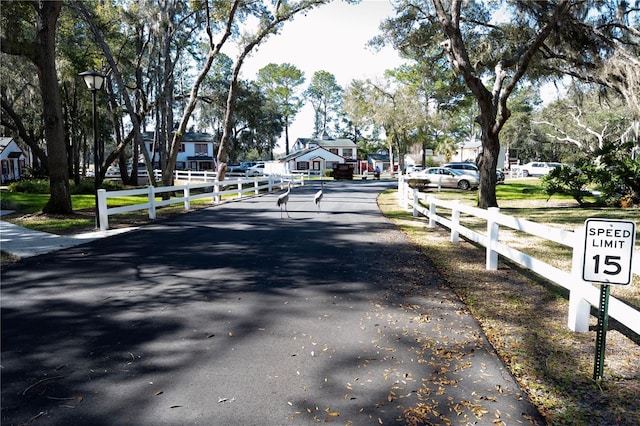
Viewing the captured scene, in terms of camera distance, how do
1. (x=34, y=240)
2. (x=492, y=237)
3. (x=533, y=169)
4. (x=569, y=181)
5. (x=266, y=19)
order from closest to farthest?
1. (x=492, y=237)
2. (x=34, y=240)
3. (x=569, y=181)
4. (x=266, y=19)
5. (x=533, y=169)

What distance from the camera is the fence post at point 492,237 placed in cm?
725

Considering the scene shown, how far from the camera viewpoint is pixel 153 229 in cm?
1189

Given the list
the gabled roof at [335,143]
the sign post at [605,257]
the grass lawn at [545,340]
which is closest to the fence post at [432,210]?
the grass lawn at [545,340]

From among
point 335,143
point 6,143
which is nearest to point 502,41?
point 6,143

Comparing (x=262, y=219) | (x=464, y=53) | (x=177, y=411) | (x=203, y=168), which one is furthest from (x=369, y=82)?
(x=177, y=411)

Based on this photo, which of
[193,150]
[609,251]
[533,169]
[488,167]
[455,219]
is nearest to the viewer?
[609,251]

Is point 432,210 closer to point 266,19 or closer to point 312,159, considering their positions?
point 266,19

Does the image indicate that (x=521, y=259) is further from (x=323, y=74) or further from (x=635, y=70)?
(x=323, y=74)

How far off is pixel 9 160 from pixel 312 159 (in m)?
43.2

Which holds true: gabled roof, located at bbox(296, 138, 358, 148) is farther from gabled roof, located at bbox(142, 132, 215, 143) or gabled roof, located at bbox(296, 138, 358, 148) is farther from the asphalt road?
the asphalt road

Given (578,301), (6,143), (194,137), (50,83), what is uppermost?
(194,137)

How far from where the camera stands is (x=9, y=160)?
42.0 meters

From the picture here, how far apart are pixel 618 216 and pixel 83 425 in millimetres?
16191

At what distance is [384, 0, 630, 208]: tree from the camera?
1513 cm
